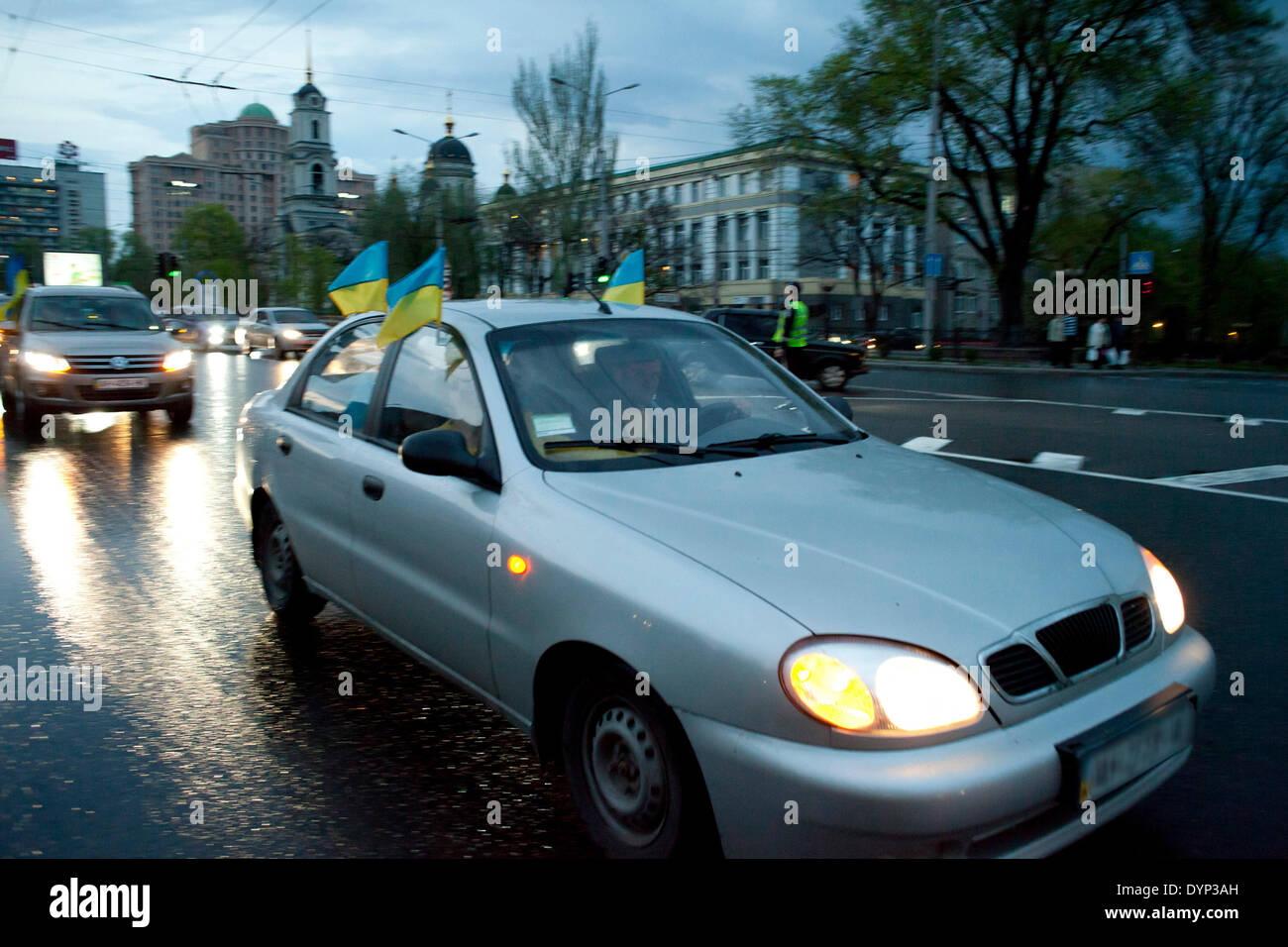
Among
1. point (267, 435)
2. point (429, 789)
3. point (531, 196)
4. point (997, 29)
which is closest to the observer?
point (429, 789)

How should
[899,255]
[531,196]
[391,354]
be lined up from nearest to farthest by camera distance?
[391,354]
[531,196]
[899,255]

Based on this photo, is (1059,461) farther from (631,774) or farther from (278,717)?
(631,774)

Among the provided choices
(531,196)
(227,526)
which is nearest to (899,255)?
(531,196)

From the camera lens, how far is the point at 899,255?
70.6 meters

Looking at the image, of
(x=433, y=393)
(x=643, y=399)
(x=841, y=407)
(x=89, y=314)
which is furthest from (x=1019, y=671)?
(x=89, y=314)

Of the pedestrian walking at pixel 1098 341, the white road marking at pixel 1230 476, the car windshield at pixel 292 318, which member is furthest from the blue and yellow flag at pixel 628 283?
the car windshield at pixel 292 318

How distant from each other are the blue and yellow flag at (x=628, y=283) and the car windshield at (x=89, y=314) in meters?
10.6

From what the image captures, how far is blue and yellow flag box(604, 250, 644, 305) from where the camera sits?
5.03m

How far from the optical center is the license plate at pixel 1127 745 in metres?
2.49

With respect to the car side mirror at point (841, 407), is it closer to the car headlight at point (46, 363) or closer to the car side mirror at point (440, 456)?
the car side mirror at point (440, 456)

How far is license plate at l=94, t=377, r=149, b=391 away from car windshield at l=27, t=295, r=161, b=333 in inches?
44.4

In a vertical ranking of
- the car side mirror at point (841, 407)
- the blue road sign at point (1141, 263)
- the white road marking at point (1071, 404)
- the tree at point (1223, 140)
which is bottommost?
the white road marking at point (1071, 404)

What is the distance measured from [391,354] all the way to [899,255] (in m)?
69.9
